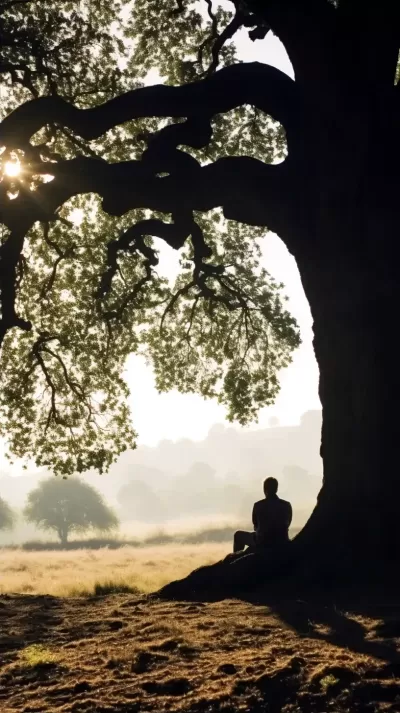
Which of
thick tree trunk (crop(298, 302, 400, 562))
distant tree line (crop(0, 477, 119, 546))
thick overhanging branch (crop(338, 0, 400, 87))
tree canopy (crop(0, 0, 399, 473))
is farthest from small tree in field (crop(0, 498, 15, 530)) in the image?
thick overhanging branch (crop(338, 0, 400, 87))

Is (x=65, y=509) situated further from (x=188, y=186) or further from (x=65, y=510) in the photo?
(x=188, y=186)

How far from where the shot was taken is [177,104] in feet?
34.1

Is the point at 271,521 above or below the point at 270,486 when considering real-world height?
below

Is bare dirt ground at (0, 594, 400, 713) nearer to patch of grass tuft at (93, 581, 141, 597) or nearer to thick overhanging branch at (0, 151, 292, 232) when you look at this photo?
patch of grass tuft at (93, 581, 141, 597)

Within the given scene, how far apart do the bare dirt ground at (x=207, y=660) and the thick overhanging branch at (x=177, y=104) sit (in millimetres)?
7677

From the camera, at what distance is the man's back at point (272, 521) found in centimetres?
951

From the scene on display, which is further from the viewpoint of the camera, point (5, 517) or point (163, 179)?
point (5, 517)

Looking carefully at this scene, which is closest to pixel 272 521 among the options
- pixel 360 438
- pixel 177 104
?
pixel 360 438

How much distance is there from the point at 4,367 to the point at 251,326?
6.78 meters

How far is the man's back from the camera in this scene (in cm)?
951

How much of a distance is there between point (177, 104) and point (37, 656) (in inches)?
332

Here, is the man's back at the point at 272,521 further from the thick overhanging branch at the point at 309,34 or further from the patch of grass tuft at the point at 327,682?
the thick overhanging branch at the point at 309,34

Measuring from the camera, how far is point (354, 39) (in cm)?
1058

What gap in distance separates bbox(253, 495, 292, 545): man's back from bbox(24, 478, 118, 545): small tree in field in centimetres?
7564
